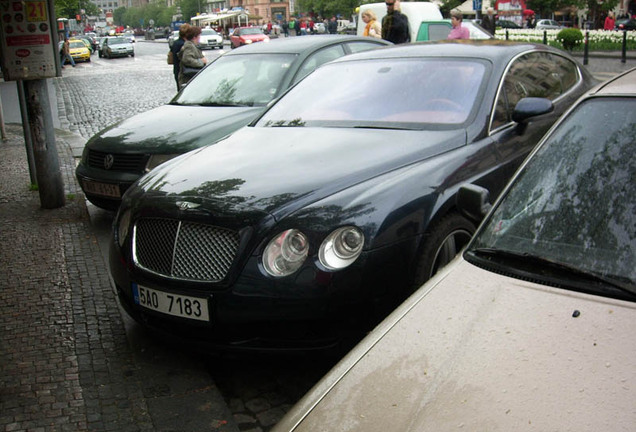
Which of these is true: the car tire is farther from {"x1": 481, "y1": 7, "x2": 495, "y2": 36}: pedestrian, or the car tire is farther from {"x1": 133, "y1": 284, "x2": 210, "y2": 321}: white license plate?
{"x1": 481, "y1": 7, "x2": 495, "y2": 36}: pedestrian

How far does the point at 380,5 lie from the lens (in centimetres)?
2267

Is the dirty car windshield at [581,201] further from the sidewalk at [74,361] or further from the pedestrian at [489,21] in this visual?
the pedestrian at [489,21]

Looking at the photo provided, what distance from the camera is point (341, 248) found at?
140 inches

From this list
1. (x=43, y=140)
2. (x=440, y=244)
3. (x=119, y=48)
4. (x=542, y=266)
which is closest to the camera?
(x=542, y=266)

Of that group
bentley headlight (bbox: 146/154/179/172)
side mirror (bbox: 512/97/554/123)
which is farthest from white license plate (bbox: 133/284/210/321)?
bentley headlight (bbox: 146/154/179/172)

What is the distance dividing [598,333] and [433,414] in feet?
1.73

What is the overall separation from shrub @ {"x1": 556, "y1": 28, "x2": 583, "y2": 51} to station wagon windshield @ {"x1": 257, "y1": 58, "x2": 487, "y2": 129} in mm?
24152

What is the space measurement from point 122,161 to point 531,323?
17.3 feet

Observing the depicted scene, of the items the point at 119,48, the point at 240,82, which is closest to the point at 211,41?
the point at 119,48

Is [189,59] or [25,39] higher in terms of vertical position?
[25,39]

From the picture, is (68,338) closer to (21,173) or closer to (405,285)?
(405,285)

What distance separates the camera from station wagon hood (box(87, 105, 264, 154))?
668 cm

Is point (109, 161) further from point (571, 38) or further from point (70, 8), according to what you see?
point (70, 8)

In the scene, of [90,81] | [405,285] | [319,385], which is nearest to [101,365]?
[405,285]
